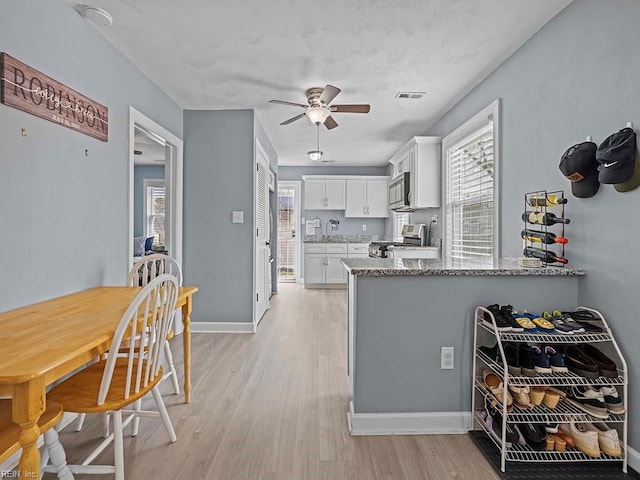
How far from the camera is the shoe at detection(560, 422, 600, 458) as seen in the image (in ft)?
5.85

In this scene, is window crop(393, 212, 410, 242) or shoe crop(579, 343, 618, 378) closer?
shoe crop(579, 343, 618, 378)

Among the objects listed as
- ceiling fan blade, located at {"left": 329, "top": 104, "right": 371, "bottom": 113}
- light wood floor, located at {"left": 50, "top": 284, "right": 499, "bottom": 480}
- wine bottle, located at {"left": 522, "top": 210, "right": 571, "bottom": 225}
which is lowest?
light wood floor, located at {"left": 50, "top": 284, "right": 499, "bottom": 480}

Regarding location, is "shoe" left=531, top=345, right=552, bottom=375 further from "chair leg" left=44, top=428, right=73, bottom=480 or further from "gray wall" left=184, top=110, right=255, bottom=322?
"gray wall" left=184, top=110, right=255, bottom=322

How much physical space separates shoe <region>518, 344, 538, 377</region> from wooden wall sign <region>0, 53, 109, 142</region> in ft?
9.06

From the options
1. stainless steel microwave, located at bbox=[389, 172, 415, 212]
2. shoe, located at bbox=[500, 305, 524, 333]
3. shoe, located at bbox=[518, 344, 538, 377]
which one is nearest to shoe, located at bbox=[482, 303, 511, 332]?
shoe, located at bbox=[500, 305, 524, 333]

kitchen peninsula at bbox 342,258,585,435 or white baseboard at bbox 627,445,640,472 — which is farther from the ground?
kitchen peninsula at bbox 342,258,585,435

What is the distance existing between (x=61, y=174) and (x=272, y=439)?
1.93 metres

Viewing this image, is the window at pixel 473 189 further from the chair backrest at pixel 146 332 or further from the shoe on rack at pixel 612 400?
the chair backrest at pixel 146 332

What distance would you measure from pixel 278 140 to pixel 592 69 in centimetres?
418

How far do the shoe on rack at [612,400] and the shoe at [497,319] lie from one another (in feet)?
1.72

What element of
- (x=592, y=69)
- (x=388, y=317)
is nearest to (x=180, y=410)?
(x=388, y=317)

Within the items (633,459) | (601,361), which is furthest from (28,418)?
(633,459)

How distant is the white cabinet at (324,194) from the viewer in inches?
291

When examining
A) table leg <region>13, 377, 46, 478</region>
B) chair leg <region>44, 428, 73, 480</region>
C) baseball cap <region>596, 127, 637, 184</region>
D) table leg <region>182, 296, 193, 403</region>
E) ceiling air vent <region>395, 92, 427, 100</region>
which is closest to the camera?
table leg <region>13, 377, 46, 478</region>
